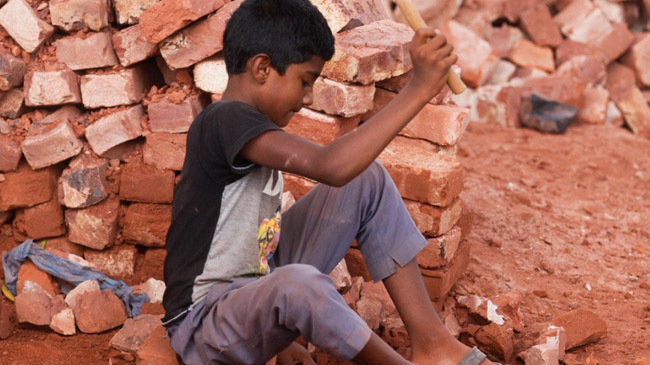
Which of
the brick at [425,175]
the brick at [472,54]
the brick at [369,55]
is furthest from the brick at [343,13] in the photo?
the brick at [472,54]

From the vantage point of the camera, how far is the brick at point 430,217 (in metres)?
3.70

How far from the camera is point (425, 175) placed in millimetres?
3678

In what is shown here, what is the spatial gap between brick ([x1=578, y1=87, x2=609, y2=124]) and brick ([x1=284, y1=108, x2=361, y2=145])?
4716mm

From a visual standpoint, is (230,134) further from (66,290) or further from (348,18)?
(66,290)

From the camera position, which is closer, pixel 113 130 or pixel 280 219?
pixel 280 219

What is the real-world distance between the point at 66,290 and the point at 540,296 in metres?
2.29

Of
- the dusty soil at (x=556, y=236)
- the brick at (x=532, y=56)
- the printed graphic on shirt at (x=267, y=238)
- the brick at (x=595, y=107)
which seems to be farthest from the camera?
the brick at (x=532, y=56)

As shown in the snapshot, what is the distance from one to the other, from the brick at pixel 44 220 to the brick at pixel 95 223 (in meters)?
0.06

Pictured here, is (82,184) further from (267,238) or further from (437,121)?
(437,121)

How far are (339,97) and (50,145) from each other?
1.43m

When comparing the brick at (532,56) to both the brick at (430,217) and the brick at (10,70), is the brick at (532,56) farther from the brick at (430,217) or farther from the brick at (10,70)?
the brick at (10,70)

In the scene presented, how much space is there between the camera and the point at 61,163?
4.02 metres

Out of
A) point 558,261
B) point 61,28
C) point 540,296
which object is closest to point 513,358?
point 540,296

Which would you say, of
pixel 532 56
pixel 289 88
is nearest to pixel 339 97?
→ pixel 289 88
